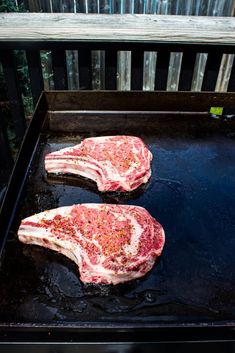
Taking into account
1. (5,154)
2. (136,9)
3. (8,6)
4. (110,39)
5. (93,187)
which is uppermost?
(110,39)

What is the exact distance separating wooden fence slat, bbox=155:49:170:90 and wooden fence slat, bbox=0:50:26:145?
140 cm

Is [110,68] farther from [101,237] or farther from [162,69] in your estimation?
[101,237]

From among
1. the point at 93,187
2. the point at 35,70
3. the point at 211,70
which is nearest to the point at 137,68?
the point at 211,70

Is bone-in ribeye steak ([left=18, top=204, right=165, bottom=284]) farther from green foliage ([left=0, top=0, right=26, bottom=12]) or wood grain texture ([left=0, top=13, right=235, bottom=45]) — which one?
green foliage ([left=0, top=0, right=26, bottom=12])

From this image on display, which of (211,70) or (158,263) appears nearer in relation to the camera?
(158,263)

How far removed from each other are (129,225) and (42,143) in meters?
1.20

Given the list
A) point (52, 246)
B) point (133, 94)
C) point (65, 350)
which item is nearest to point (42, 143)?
point (133, 94)

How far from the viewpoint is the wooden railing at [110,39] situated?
314 centimetres

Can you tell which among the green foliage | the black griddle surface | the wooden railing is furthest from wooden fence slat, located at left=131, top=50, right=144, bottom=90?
the green foliage

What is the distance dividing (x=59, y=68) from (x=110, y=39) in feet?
2.12

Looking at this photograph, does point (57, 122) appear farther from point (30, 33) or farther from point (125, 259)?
point (125, 259)

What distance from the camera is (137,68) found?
3.54m

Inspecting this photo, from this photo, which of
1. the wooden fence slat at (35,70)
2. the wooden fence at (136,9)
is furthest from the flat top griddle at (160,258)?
the wooden fence at (136,9)

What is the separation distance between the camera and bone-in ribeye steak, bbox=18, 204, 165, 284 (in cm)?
A: 196
